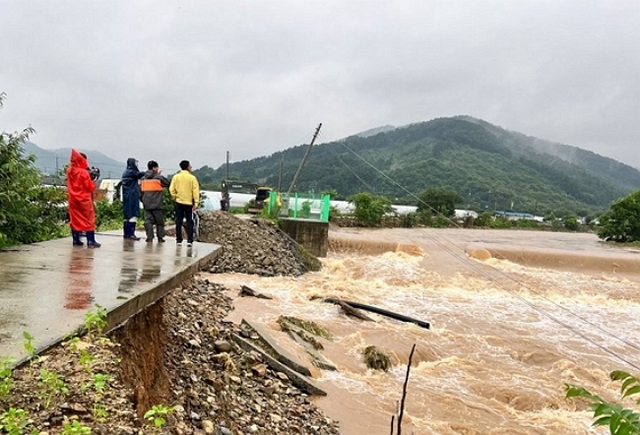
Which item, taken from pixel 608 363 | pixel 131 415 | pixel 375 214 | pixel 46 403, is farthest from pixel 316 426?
pixel 375 214

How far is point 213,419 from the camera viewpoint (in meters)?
4.23

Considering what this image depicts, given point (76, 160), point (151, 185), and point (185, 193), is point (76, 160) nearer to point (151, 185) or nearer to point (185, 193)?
point (151, 185)

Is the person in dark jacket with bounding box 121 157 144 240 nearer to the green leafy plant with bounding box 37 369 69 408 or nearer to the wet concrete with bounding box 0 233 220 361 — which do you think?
the wet concrete with bounding box 0 233 220 361

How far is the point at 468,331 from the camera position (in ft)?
38.4

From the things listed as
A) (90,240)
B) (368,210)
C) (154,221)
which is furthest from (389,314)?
(368,210)

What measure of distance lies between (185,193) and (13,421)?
20.6ft

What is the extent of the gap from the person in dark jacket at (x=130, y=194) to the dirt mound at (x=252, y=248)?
24.0ft

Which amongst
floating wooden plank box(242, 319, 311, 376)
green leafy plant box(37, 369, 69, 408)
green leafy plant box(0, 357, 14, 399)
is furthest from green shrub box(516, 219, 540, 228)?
green leafy plant box(0, 357, 14, 399)

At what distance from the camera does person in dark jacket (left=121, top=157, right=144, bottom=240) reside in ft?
27.1

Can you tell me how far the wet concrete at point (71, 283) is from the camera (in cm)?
306

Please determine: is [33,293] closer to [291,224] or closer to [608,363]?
[608,363]

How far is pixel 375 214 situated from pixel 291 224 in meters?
12.6

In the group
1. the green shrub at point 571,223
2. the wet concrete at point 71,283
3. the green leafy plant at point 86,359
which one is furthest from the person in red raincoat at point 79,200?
the green shrub at point 571,223

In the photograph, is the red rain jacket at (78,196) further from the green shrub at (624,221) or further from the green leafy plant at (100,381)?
the green shrub at (624,221)
